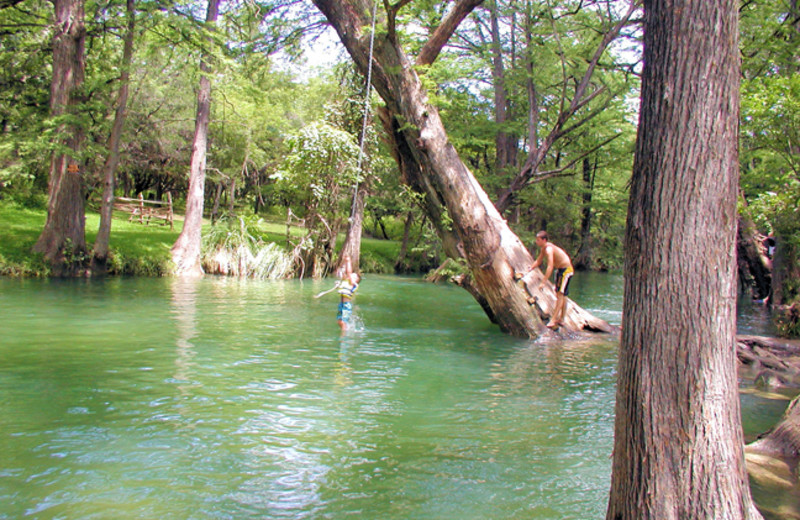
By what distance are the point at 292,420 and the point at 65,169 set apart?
1680cm

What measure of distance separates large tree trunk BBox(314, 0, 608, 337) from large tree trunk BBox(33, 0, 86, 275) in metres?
10.7

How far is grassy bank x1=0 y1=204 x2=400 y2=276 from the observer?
1894cm

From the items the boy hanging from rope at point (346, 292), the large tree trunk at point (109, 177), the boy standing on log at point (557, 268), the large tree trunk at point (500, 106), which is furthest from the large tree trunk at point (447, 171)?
the large tree trunk at point (500, 106)

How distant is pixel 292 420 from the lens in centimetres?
659

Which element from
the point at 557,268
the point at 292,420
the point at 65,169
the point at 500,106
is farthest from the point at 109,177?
the point at 292,420

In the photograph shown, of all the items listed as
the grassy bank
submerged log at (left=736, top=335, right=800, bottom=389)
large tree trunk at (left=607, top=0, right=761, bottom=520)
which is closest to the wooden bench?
the grassy bank

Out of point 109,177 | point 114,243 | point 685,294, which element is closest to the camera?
point 685,294

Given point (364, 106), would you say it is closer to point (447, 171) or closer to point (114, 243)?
point (447, 171)

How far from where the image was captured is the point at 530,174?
18297 mm

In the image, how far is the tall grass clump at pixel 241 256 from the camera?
23.6m

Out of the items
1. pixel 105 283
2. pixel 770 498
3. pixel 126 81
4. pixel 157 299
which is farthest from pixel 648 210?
pixel 126 81

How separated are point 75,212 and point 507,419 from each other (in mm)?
17557

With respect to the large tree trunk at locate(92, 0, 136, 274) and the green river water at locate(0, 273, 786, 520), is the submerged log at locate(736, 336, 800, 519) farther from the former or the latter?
the large tree trunk at locate(92, 0, 136, 274)

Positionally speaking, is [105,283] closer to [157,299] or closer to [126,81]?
[157,299]
